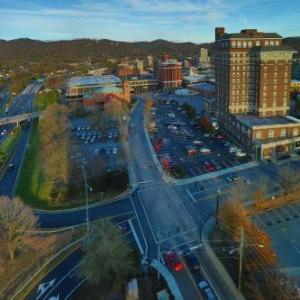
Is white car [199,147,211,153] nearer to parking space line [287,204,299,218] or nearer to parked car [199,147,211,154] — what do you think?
parked car [199,147,211,154]

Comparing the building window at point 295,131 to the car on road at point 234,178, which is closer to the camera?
the car on road at point 234,178

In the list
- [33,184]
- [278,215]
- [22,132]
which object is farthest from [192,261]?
[22,132]

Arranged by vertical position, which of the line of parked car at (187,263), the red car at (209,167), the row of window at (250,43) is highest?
the row of window at (250,43)

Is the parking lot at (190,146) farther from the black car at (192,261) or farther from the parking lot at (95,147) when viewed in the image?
the black car at (192,261)

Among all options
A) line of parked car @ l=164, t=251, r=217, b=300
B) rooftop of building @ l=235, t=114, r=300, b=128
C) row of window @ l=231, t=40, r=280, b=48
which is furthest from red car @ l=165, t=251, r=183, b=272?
row of window @ l=231, t=40, r=280, b=48

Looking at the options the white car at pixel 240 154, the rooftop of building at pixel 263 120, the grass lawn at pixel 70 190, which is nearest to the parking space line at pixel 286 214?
the white car at pixel 240 154

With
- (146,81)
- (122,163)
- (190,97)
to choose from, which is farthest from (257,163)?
(146,81)

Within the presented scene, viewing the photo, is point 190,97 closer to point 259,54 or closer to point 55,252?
point 259,54
